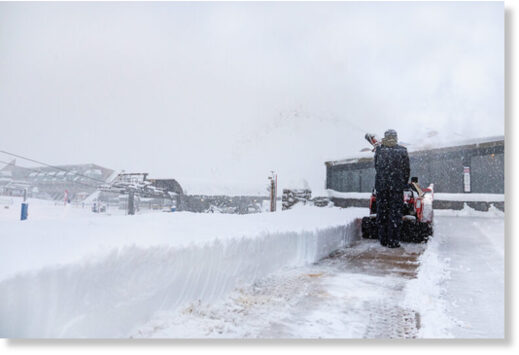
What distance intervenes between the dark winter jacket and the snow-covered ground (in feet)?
3.87

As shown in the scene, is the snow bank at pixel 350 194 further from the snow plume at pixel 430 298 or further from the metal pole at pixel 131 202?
the metal pole at pixel 131 202

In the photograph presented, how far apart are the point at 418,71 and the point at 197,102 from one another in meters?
2.38

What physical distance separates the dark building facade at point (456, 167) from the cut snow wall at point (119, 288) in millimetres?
2651

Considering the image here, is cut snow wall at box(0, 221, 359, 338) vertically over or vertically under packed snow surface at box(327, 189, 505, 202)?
under

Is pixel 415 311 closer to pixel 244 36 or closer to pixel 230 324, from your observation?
pixel 230 324

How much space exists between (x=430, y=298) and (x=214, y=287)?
53.8 inches

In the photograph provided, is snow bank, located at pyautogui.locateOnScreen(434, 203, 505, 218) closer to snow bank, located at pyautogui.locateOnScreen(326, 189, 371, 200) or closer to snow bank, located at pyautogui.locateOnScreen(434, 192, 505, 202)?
snow bank, located at pyautogui.locateOnScreen(434, 192, 505, 202)

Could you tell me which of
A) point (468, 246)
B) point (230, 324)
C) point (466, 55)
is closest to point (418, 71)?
point (466, 55)

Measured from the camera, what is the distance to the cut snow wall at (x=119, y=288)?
141cm

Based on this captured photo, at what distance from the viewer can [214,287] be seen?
2.29m

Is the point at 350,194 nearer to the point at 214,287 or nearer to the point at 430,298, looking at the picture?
the point at 430,298

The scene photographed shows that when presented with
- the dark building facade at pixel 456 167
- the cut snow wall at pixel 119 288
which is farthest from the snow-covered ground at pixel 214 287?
the dark building facade at pixel 456 167

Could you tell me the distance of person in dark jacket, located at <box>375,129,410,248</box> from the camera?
14.1 feet

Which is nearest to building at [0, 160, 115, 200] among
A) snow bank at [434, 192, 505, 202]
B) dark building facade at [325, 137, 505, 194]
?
dark building facade at [325, 137, 505, 194]
